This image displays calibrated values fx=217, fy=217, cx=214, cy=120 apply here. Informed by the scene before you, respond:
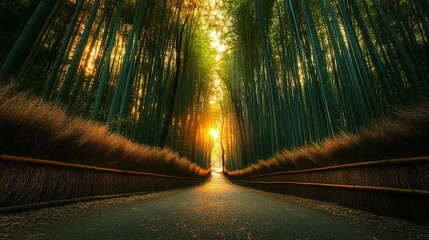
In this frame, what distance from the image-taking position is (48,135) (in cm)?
180

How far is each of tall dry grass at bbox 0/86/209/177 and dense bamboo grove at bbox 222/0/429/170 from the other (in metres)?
3.06

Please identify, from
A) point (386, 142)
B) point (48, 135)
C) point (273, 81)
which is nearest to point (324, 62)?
point (386, 142)

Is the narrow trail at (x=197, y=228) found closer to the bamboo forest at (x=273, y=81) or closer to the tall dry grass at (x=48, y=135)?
the bamboo forest at (x=273, y=81)

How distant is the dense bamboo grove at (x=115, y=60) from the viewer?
2.79 meters

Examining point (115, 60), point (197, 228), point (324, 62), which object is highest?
point (115, 60)

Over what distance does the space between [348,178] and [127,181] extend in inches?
123

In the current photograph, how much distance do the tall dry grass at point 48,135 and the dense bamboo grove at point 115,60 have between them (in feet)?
0.79

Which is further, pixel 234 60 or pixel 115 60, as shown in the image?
pixel 234 60

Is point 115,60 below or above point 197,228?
above

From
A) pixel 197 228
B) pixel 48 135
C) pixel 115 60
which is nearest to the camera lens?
pixel 197 228

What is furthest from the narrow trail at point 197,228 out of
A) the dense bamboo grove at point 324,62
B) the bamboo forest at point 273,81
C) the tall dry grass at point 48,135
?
the dense bamboo grove at point 324,62

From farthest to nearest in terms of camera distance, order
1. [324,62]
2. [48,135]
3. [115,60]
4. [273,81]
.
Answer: [115,60]
[273,81]
[324,62]
[48,135]

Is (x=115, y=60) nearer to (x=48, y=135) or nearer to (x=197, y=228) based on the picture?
(x=48, y=135)

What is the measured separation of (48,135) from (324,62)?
3727 millimetres
